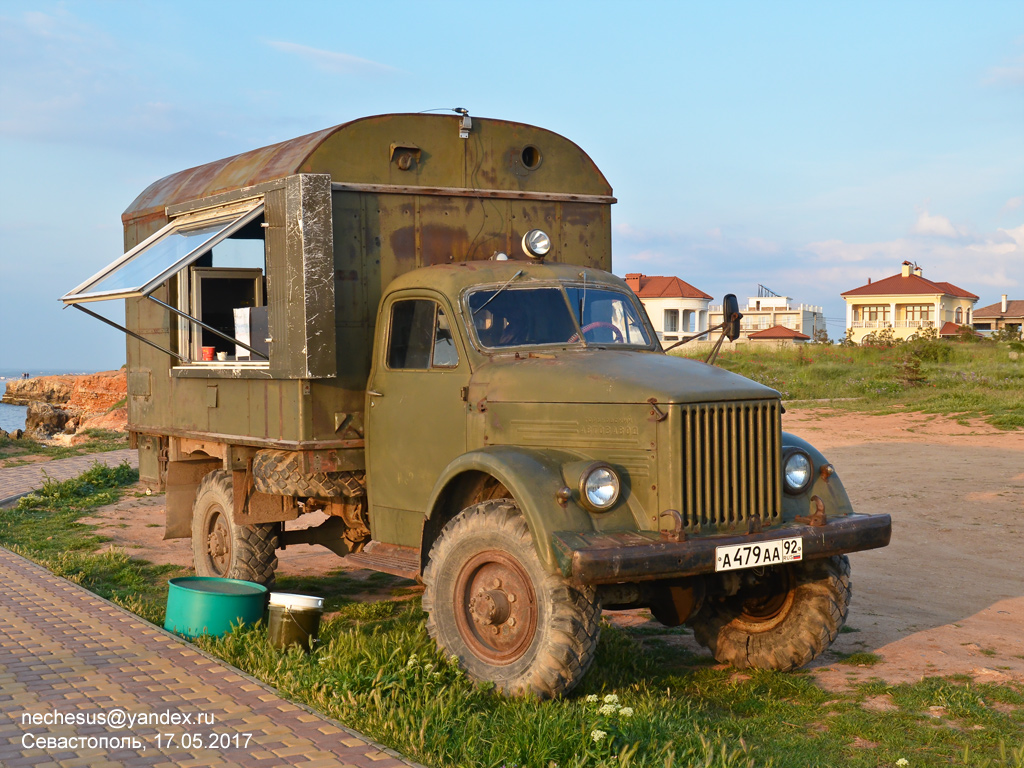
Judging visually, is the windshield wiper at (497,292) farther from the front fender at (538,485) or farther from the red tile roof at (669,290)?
the red tile roof at (669,290)

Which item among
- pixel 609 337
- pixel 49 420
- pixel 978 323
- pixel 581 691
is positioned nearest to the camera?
pixel 581 691

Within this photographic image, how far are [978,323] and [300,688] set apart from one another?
3552 inches

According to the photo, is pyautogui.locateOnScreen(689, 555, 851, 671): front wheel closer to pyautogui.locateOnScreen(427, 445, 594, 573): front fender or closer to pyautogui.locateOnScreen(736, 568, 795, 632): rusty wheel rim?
pyautogui.locateOnScreen(736, 568, 795, 632): rusty wheel rim

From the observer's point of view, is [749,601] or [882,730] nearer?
[882,730]

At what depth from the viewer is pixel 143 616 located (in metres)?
7.61

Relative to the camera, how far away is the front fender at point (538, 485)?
5309 mm

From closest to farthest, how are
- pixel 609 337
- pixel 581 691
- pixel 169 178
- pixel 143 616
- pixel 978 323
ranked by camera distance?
1. pixel 581 691
2. pixel 609 337
3. pixel 143 616
4. pixel 169 178
5. pixel 978 323

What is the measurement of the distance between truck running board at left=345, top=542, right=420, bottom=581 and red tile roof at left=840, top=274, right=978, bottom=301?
72.2 meters

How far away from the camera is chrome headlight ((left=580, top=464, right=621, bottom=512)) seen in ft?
17.8

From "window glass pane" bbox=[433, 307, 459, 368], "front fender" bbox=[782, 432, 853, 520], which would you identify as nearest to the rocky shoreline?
"window glass pane" bbox=[433, 307, 459, 368]

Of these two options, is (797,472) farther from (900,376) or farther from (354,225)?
(900,376)

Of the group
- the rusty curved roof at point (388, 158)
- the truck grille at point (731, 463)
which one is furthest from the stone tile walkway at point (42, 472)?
the truck grille at point (731, 463)

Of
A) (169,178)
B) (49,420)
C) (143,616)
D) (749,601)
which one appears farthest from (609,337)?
(49,420)

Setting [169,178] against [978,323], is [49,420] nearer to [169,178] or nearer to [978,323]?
[169,178]
